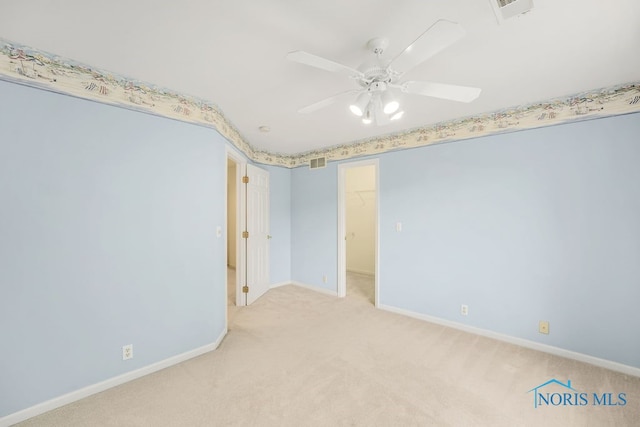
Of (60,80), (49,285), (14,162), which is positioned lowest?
(49,285)

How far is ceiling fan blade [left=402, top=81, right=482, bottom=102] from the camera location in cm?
137

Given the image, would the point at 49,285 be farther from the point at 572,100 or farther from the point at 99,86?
the point at 572,100

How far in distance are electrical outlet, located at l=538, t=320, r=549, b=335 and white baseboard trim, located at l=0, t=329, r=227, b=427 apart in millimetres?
3117

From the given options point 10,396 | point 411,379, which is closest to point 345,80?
point 411,379

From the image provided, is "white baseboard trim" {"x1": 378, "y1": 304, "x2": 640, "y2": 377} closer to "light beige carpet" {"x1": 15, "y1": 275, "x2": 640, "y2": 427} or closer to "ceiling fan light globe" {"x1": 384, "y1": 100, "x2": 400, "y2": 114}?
"light beige carpet" {"x1": 15, "y1": 275, "x2": 640, "y2": 427}

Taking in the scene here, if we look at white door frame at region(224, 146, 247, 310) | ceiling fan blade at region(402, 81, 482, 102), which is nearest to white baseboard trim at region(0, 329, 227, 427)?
white door frame at region(224, 146, 247, 310)

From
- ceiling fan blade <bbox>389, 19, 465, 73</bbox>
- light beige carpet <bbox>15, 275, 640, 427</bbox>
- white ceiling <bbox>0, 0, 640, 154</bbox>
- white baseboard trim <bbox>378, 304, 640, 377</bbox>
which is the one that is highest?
white ceiling <bbox>0, 0, 640, 154</bbox>

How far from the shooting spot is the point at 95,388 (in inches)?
70.8

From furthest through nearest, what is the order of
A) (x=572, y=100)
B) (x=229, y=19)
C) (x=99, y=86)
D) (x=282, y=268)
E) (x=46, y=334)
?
1. (x=282, y=268)
2. (x=572, y=100)
3. (x=99, y=86)
4. (x=46, y=334)
5. (x=229, y=19)

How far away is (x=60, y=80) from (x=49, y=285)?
1.37 m

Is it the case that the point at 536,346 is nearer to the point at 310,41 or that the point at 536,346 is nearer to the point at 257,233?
the point at 310,41

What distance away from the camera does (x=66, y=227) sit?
1.70m

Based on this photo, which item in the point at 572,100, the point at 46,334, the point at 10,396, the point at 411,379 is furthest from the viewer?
the point at 572,100

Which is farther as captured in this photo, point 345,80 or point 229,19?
point 345,80
